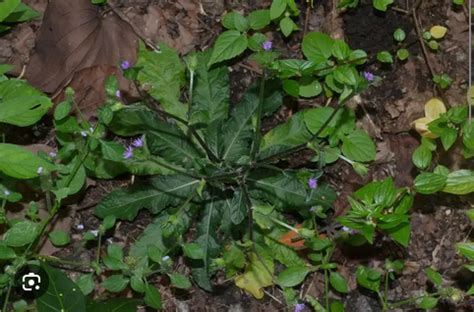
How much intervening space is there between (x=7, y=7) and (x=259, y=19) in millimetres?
1016

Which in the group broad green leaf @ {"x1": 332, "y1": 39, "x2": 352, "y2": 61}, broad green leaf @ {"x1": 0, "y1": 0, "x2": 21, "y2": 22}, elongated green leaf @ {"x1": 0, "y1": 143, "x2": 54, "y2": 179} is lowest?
elongated green leaf @ {"x1": 0, "y1": 143, "x2": 54, "y2": 179}

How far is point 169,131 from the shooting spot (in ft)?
10.2

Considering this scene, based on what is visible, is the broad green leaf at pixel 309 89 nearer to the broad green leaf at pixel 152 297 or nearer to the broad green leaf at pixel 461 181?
the broad green leaf at pixel 461 181

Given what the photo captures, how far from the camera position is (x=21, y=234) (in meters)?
2.90

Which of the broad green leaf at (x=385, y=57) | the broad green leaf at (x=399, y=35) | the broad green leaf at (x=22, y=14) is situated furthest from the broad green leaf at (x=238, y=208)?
the broad green leaf at (x=22, y=14)

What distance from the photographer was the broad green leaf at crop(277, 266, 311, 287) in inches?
122

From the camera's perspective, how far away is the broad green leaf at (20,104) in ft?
9.25

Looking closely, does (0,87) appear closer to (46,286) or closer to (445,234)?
(46,286)

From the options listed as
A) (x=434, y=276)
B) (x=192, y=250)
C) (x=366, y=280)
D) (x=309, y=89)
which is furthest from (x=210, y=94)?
(x=434, y=276)

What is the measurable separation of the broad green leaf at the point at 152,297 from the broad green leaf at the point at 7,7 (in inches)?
46.3

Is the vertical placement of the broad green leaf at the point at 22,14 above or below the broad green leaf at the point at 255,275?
above

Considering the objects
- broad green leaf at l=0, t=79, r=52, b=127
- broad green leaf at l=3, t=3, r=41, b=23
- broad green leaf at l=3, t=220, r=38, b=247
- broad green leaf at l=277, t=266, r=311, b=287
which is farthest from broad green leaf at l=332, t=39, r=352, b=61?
broad green leaf at l=3, t=220, r=38, b=247

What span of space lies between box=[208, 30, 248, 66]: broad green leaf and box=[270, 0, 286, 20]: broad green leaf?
171mm

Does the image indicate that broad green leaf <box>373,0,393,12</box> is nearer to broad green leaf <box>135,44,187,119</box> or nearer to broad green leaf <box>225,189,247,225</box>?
broad green leaf <box>135,44,187,119</box>
